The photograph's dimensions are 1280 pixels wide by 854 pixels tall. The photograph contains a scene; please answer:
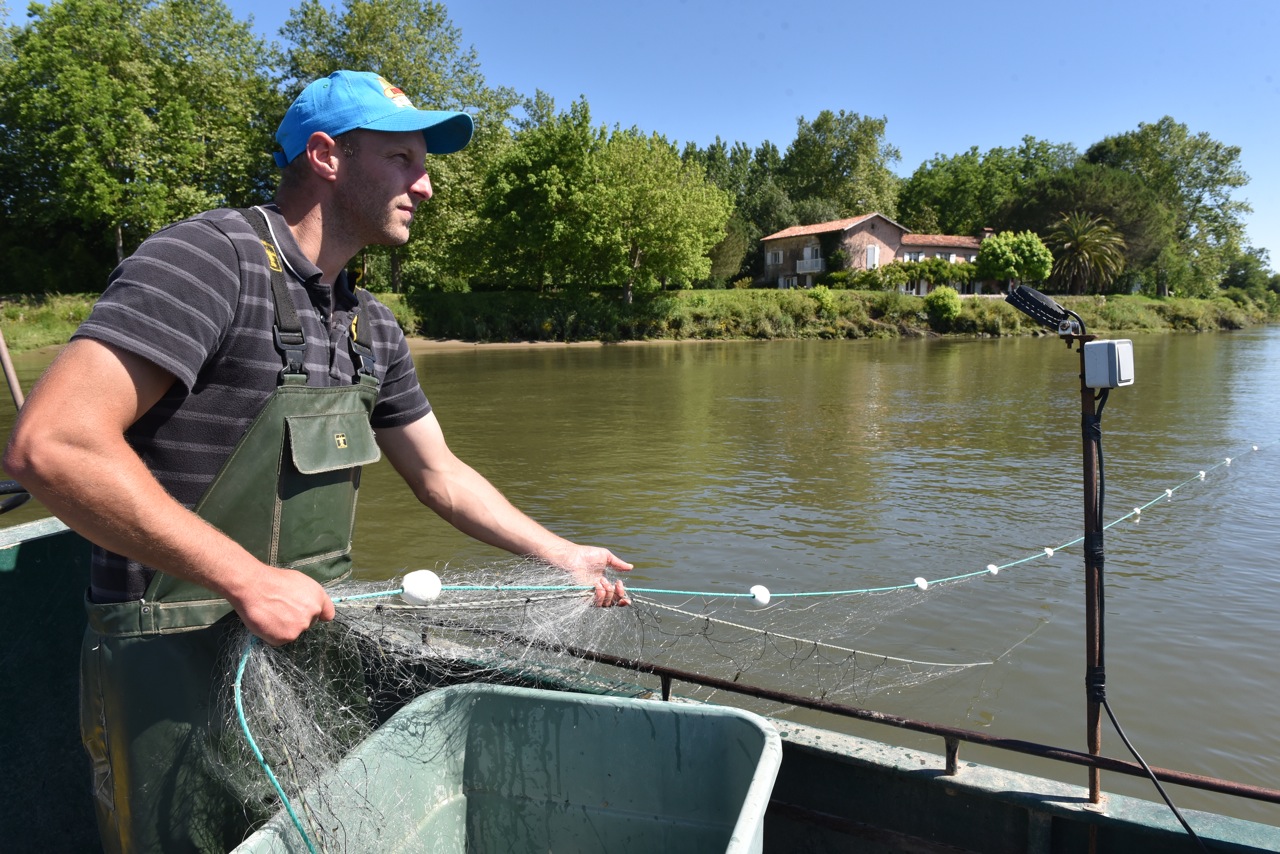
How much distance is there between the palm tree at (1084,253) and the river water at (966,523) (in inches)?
2283

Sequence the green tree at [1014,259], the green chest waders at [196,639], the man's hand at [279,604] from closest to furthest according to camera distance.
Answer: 1. the man's hand at [279,604]
2. the green chest waders at [196,639]
3. the green tree at [1014,259]

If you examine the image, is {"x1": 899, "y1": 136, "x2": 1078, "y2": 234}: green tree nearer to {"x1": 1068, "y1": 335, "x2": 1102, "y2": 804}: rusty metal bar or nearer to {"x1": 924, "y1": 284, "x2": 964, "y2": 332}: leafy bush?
{"x1": 924, "y1": 284, "x2": 964, "y2": 332}: leafy bush

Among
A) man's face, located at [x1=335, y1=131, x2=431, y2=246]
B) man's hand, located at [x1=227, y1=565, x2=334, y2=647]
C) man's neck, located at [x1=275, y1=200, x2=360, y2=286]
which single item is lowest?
man's hand, located at [x1=227, y1=565, x2=334, y2=647]

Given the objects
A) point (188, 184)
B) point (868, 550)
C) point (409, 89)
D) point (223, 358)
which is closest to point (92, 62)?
point (188, 184)

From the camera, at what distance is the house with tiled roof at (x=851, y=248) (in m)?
74.9

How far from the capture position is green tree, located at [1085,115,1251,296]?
95.7 meters

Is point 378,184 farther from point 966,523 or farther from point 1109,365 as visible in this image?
point 966,523

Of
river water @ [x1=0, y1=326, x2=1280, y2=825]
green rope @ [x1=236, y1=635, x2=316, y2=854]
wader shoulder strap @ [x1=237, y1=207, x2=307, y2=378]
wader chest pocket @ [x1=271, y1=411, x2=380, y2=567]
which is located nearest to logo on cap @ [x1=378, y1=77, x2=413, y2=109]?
wader shoulder strap @ [x1=237, y1=207, x2=307, y2=378]

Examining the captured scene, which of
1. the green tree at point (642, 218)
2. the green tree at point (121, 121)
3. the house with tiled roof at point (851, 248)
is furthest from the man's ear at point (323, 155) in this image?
the house with tiled roof at point (851, 248)

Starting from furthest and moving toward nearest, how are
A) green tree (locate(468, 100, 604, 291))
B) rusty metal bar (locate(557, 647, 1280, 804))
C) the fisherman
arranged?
green tree (locate(468, 100, 604, 291)), rusty metal bar (locate(557, 647, 1280, 804)), the fisherman

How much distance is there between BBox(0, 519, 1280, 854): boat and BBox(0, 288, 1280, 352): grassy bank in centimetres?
3837

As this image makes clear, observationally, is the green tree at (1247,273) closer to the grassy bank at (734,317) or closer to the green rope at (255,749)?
the grassy bank at (734,317)

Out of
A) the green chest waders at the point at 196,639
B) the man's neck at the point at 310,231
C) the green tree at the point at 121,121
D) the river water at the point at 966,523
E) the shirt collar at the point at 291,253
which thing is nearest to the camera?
the green chest waders at the point at 196,639

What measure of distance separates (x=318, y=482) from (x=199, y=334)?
0.50 metres
